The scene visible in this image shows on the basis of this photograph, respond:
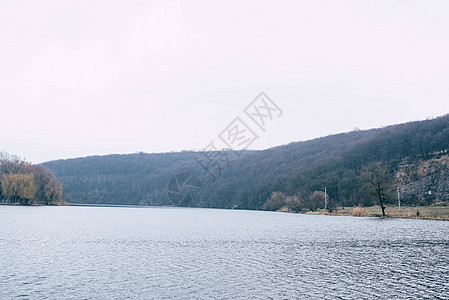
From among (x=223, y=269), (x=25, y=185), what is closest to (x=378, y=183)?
(x=223, y=269)

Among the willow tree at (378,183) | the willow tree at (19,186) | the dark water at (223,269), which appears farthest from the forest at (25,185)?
the willow tree at (378,183)

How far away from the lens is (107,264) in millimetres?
35781

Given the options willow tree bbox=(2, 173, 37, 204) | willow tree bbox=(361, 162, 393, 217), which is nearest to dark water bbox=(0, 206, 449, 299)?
willow tree bbox=(361, 162, 393, 217)

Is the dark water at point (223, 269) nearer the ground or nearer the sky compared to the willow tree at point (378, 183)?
nearer the ground

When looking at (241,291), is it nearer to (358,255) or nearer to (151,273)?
(151,273)

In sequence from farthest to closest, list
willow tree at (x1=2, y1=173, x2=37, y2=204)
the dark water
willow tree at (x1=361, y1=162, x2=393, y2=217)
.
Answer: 1. willow tree at (x1=2, y1=173, x2=37, y2=204)
2. willow tree at (x1=361, y1=162, x2=393, y2=217)
3. the dark water

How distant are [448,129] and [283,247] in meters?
178

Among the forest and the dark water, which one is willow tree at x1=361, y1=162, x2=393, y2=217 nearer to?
the dark water

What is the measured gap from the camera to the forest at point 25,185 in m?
169

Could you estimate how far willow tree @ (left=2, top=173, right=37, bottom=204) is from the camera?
168 m

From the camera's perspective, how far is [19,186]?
17025 cm

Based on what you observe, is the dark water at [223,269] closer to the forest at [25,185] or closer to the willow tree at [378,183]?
the willow tree at [378,183]

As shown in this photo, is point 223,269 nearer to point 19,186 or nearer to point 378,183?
point 378,183

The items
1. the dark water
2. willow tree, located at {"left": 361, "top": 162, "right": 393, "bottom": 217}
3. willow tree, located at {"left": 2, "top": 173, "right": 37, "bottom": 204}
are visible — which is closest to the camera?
the dark water
